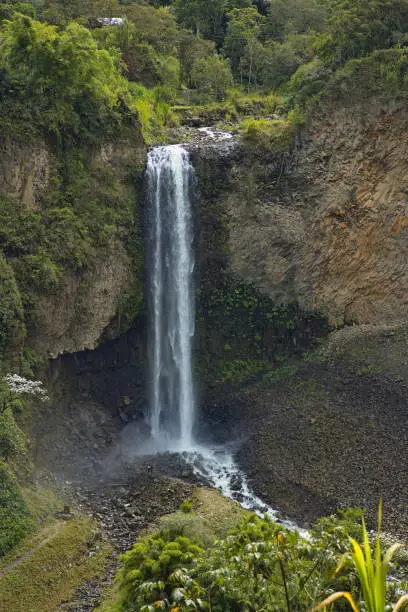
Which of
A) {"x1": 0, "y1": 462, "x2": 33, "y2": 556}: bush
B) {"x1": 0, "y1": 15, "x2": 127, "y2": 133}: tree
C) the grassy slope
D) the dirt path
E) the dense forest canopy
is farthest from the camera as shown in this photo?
the dense forest canopy

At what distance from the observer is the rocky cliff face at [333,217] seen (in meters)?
22.5

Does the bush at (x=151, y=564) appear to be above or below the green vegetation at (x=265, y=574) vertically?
below

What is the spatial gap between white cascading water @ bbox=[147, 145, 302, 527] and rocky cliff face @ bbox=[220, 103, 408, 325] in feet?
6.73

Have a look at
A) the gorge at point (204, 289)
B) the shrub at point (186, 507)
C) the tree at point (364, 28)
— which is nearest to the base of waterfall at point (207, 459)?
the gorge at point (204, 289)

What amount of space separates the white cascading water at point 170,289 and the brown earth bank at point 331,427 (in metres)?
1.66

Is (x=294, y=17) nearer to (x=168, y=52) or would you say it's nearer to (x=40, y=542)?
(x=168, y=52)

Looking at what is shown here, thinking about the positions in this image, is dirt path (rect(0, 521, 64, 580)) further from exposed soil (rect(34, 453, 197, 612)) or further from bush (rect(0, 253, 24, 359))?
bush (rect(0, 253, 24, 359))

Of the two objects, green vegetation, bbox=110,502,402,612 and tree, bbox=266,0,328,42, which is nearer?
green vegetation, bbox=110,502,402,612

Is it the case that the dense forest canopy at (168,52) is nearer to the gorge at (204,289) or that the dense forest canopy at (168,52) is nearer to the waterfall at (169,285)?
the gorge at (204,289)

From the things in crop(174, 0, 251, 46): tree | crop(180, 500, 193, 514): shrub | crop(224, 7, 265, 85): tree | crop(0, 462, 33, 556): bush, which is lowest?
crop(180, 500, 193, 514): shrub

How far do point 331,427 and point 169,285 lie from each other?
8.39 m

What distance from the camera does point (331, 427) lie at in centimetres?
1961

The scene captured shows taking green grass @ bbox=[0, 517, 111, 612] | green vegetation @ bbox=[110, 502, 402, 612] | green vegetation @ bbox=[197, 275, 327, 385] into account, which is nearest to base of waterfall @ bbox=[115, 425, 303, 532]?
green vegetation @ bbox=[197, 275, 327, 385]

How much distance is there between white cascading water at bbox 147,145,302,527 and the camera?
74.3 feet
